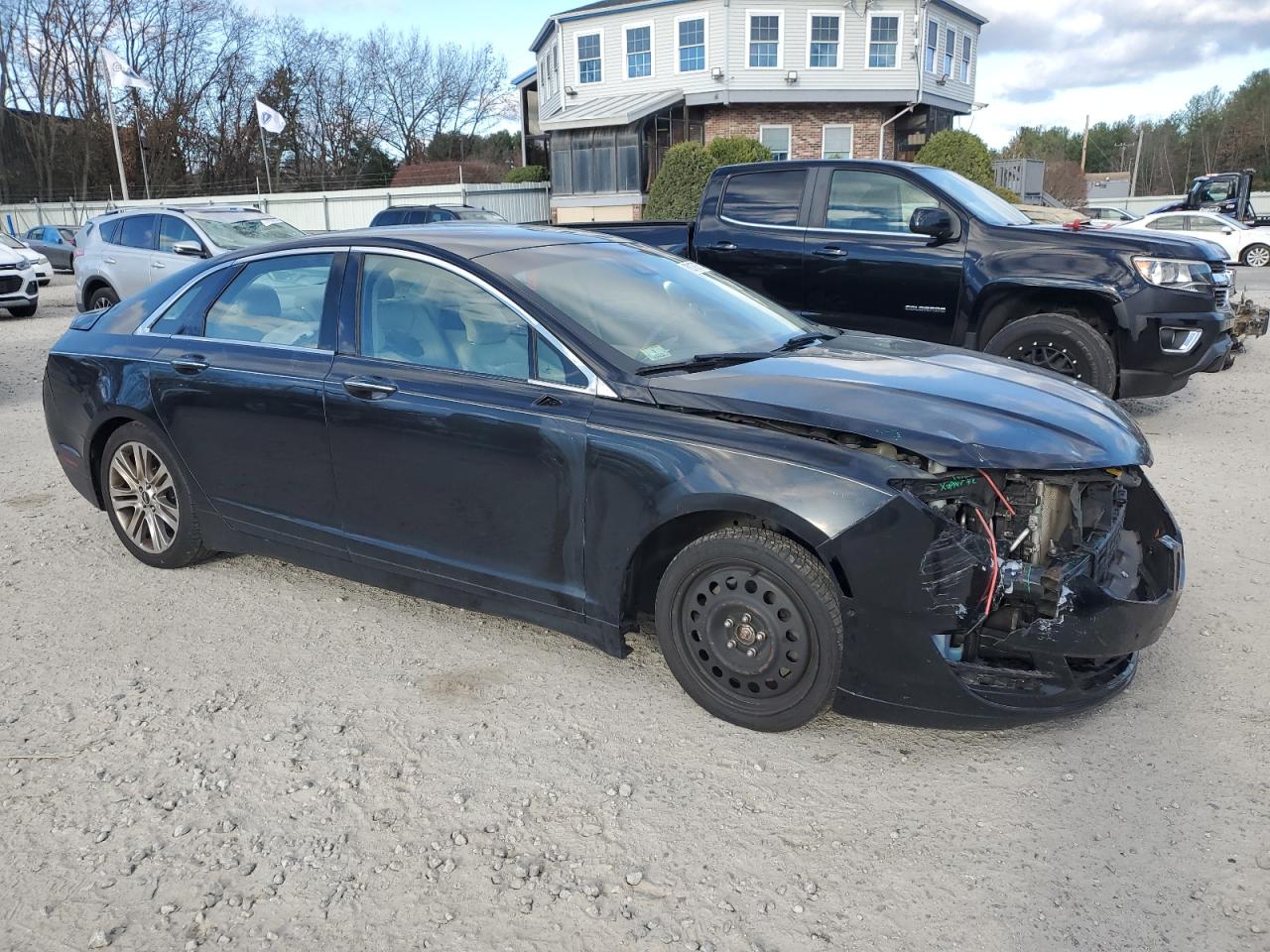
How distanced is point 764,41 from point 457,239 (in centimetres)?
3074

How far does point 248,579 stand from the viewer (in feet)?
15.6

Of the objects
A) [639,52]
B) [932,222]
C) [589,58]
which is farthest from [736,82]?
[932,222]

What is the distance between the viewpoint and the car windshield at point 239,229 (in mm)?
12500

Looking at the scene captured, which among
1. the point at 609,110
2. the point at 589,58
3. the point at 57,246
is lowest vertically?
the point at 57,246

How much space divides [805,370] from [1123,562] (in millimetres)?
1265

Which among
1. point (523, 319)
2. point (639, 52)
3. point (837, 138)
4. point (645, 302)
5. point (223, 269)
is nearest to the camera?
point (523, 319)

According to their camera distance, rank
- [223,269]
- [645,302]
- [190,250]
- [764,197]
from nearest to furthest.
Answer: [645,302] → [223,269] → [764,197] → [190,250]

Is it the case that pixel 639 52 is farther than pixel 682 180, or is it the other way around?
pixel 639 52

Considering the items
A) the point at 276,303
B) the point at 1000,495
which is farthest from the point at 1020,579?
the point at 276,303

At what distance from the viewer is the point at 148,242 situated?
41.9 feet

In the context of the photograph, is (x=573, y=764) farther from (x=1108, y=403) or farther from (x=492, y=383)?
(x=1108, y=403)

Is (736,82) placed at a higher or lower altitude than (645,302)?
higher

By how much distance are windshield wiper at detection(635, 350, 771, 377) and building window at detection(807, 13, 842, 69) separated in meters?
31.0

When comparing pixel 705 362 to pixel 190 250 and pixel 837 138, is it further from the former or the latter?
pixel 837 138
